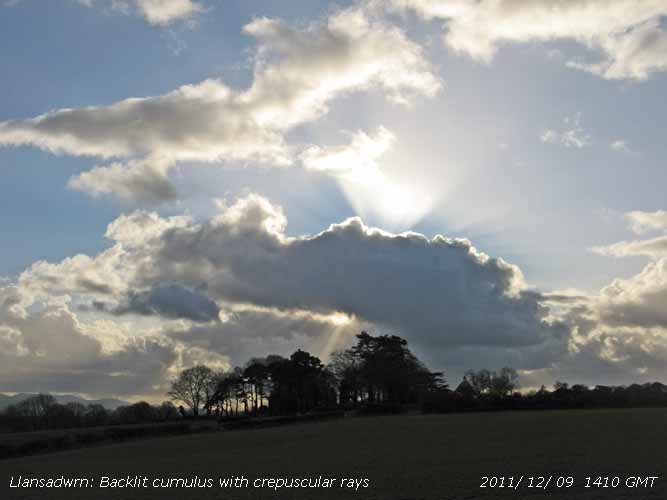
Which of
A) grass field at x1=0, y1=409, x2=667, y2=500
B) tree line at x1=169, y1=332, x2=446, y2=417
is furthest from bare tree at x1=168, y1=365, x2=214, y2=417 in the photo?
grass field at x1=0, y1=409, x2=667, y2=500

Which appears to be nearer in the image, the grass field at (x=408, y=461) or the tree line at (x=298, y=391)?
the grass field at (x=408, y=461)

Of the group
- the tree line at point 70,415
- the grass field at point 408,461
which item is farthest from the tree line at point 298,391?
the grass field at point 408,461

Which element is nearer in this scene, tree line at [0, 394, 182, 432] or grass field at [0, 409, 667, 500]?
grass field at [0, 409, 667, 500]

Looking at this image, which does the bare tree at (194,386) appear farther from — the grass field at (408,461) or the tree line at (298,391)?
the grass field at (408,461)

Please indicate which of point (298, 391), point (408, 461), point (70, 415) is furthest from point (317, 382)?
point (408, 461)

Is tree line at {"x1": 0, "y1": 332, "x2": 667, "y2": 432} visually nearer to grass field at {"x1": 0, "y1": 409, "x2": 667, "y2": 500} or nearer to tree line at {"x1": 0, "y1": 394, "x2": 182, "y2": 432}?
tree line at {"x1": 0, "y1": 394, "x2": 182, "y2": 432}

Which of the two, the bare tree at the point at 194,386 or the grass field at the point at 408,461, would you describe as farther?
the bare tree at the point at 194,386

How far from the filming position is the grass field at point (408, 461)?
3209 centimetres

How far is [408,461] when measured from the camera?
44188 mm

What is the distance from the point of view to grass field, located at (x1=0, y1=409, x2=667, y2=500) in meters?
32.1

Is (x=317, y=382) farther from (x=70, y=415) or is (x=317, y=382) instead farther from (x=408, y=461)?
(x=408, y=461)

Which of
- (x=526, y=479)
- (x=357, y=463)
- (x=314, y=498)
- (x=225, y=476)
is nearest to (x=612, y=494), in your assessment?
(x=526, y=479)

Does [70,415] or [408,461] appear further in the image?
[70,415]

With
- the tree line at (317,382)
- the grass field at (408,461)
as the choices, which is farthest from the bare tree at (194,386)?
the grass field at (408,461)
